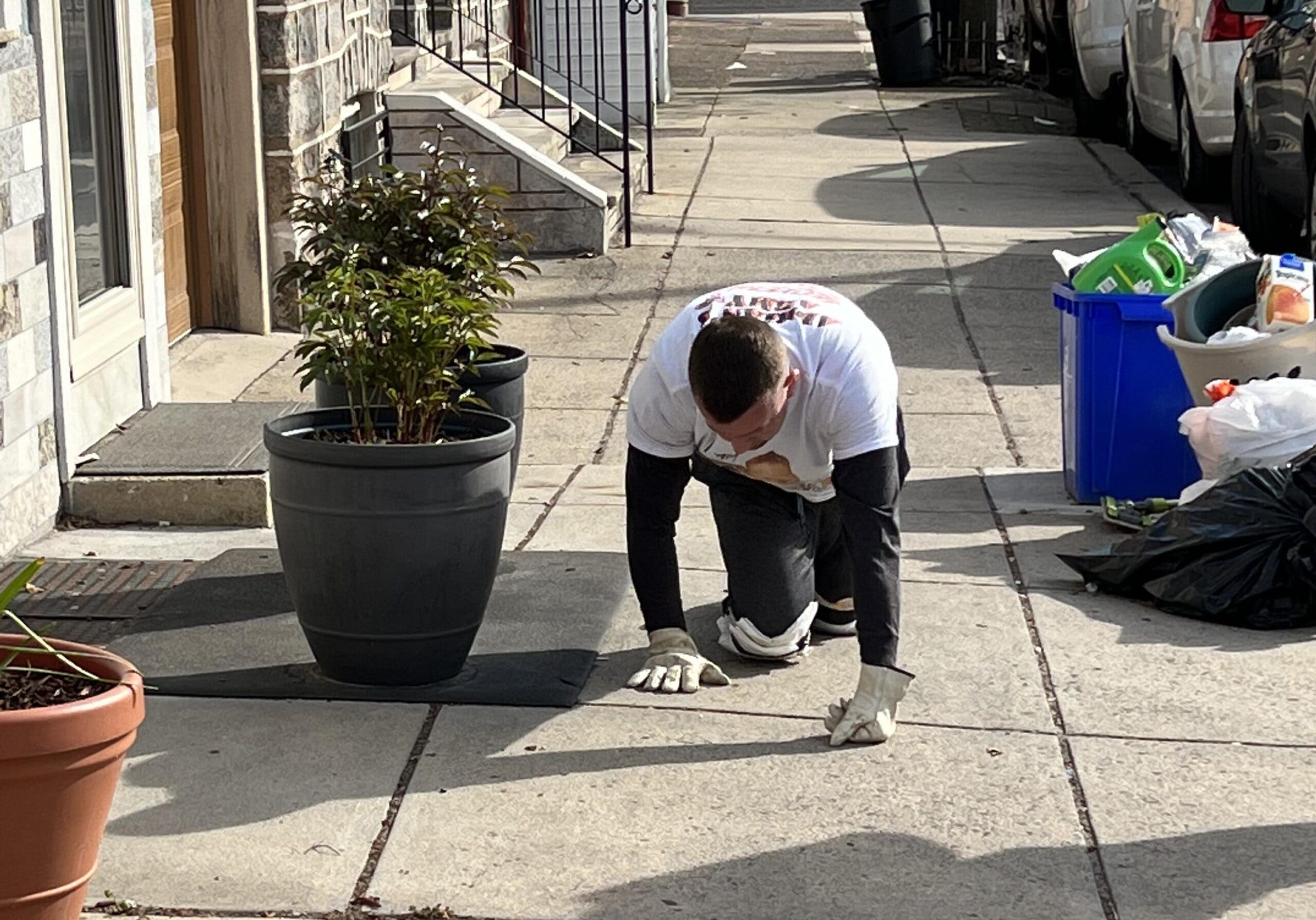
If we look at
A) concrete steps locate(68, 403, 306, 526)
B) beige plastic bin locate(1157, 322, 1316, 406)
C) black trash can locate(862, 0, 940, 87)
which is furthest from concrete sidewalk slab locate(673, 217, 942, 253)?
black trash can locate(862, 0, 940, 87)

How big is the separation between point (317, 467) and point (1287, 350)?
3.12 meters

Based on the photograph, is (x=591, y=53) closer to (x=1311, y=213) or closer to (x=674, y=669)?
(x=1311, y=213)

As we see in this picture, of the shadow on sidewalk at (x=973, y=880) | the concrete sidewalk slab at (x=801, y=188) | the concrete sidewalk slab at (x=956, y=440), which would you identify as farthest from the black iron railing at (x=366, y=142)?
the shadow on sidewalk at (x=973, y=880)

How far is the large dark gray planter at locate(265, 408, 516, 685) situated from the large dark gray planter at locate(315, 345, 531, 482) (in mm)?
887

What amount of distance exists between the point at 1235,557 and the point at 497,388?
2.16 meters

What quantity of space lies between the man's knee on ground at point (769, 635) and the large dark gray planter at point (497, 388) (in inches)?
37.9

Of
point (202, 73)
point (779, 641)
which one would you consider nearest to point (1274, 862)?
point (779, 641)

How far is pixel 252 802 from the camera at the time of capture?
4004mm

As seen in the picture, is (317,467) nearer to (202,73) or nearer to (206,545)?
(206,545)

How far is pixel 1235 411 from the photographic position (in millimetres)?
5684

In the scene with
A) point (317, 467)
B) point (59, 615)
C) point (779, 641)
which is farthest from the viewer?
point (59, 615)

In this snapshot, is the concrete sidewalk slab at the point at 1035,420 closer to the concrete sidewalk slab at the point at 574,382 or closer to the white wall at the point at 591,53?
the concrete sidewalk slab at the point at 574,382

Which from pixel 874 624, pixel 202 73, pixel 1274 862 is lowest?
pixel 1274 862

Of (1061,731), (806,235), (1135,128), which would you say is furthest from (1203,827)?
(1135,128)
